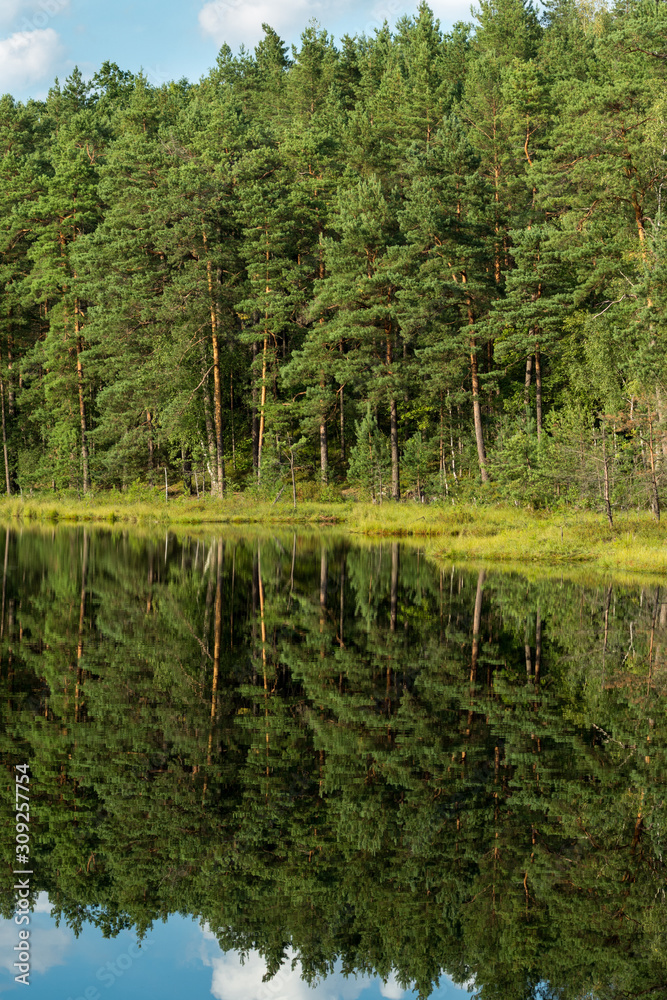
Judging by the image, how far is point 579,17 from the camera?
7694cm

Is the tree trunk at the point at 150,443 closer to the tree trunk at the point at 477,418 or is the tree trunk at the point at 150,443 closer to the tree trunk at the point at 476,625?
the tree trunk at the point at 477,418

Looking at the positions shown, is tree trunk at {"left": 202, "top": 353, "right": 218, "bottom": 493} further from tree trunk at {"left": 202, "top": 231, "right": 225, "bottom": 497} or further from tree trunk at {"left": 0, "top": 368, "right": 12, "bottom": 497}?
tree trunk at {"left": 0, "top": 368, "right": 12, "bottom": 497}

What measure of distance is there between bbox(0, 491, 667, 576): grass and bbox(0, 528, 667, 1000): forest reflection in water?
29.2 ft

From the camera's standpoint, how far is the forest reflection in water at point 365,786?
6.24 metres

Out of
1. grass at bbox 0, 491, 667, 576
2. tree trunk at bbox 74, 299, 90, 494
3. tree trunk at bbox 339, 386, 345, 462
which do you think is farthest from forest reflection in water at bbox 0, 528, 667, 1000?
tree trunk at bbox 74, 299, 90, 494

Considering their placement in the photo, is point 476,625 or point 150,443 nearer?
point 476,625

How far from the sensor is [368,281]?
4578 centimetres

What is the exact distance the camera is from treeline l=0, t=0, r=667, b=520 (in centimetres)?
3947

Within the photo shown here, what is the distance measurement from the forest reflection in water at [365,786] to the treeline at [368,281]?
57.5ft

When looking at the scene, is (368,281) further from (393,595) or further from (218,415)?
(393,595)

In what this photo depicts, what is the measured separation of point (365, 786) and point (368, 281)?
39910 mm

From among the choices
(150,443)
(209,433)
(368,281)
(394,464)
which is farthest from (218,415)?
(368,281)

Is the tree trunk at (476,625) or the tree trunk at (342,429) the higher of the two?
the tree trunk at (342,429)

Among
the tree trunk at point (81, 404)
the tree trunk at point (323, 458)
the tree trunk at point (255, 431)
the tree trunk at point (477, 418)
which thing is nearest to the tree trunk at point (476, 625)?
the tree trunk at point (477, 418)
